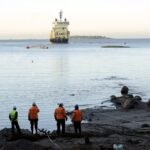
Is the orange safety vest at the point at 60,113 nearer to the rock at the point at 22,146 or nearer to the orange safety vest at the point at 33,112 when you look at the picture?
the orange safety vest at the point at 33,112

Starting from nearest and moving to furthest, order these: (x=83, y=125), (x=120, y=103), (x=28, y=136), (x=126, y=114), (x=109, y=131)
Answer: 1. (x=28, y=136)
2. (x=109, y=131)
3. (x=83, y=125)
4. (x=126, y=114)
5. (x=120, y=103)

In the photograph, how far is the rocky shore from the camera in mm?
23797

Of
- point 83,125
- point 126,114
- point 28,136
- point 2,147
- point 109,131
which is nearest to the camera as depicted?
point 2,147

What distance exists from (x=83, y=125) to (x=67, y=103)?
14176mm

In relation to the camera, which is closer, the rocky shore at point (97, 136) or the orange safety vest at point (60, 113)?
the rocky shore at point (97, 136)

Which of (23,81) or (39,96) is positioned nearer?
(39,96)

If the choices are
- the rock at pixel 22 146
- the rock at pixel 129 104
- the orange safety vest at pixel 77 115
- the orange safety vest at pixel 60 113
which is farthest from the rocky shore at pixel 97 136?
the rock at pixel 129 104

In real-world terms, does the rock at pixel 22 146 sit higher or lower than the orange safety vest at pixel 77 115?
lower

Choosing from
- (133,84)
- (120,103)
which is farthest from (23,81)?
(120,103)

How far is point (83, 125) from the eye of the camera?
33.9 metres

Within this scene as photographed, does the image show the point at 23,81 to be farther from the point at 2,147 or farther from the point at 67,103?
the point at 2,147

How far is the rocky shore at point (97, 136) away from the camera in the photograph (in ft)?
78.1

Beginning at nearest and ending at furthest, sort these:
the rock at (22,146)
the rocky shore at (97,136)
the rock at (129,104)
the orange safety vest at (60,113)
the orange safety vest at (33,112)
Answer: the rock at (22,146) → the rocky shore at (97,136) → the orange safety vest at (60,113) → the orange safety vest at (33,112) → the rock at (129,104)

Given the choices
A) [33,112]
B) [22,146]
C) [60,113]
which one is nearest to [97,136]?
[60,113]
